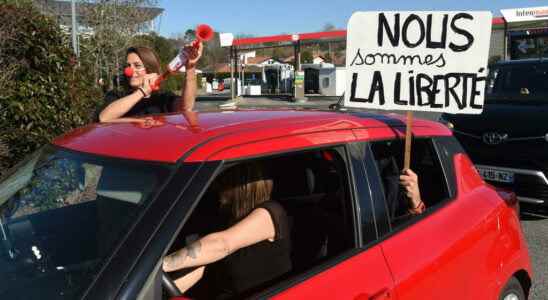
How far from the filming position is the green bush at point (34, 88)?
4801 mm

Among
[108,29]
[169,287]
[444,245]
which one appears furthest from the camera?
[108,29]

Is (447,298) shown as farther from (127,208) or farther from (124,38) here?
(124,38)

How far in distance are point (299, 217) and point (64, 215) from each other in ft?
3.31

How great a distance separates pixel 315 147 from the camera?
2041mm

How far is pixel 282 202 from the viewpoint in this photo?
2.45 meters

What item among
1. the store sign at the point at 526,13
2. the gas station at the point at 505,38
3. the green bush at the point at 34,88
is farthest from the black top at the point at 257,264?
the store sign at the point at 526,13

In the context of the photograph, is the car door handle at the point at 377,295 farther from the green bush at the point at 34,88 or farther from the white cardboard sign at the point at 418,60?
the green bush at the point at 34,88

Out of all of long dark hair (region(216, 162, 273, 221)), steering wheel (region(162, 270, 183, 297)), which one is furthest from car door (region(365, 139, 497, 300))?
steering wheel (region(162, 270, 183, 297))

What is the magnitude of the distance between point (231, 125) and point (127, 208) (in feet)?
1.76

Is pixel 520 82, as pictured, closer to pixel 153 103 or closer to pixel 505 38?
pixel 153 103

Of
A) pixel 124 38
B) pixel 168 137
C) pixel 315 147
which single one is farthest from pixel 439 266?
pixel 124 38

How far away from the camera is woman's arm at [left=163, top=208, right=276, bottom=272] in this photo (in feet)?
6.10

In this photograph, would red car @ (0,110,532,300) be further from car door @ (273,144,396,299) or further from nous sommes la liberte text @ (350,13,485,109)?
nous sommes la liberte text @ (350,13,485,109)

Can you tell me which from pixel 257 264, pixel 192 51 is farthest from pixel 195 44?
pixel 257 264
